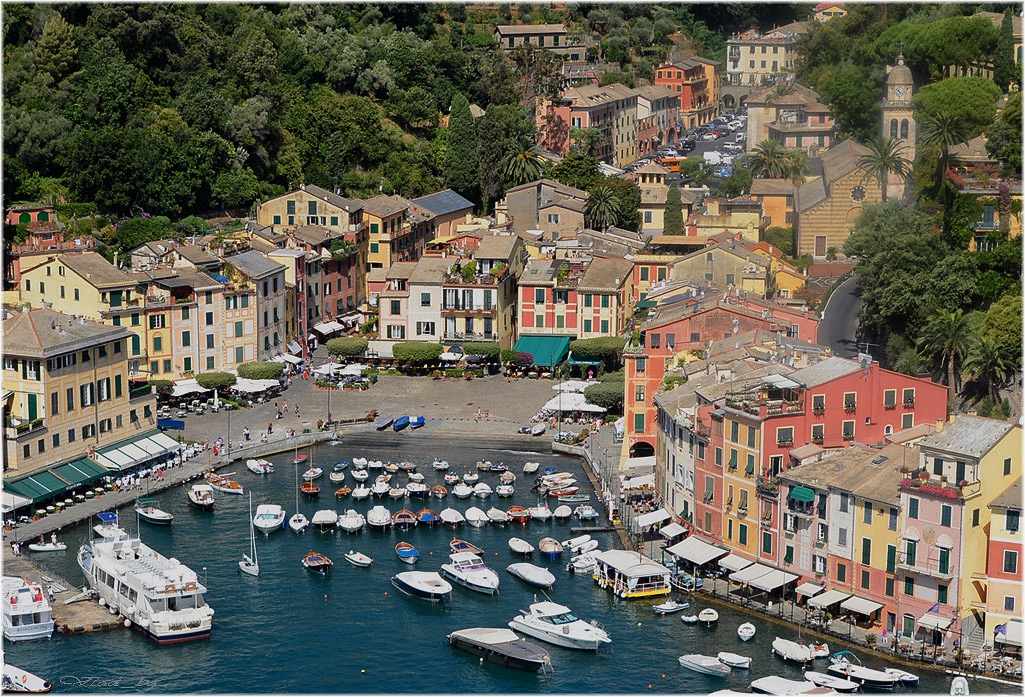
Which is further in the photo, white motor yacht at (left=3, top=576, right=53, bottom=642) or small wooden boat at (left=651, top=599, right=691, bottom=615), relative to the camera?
small wooden boat at (left=651, top=599, right=691, bottom=615)

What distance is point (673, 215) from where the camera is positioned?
121m

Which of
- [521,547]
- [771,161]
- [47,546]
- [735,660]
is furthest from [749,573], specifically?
[771,161]

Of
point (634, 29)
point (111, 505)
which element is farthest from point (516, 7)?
point (111, 505)

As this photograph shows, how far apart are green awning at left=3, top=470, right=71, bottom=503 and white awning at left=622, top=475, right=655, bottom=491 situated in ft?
84.6

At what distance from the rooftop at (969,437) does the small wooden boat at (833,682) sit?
9246mm

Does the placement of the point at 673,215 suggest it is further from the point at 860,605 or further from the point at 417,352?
the point at 860,605

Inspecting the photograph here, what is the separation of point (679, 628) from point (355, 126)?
73.1 meters

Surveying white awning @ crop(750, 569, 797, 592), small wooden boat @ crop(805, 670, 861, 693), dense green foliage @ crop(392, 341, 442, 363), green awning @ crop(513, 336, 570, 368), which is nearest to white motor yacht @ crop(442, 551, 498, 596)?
white awning @ crop(750, 569, 797, 592)

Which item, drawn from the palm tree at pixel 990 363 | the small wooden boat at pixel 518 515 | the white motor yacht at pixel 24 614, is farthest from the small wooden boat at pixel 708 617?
the palm tree at pixel 990 363

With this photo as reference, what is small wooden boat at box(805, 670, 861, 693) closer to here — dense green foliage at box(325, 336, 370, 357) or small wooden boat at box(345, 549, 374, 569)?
small wooden boat at box(345, 549, 374, 569)

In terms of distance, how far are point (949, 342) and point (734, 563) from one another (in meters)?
23.7

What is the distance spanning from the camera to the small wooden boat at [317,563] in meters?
72.6

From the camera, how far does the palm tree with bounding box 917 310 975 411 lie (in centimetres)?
8681

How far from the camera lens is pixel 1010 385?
86500mm
